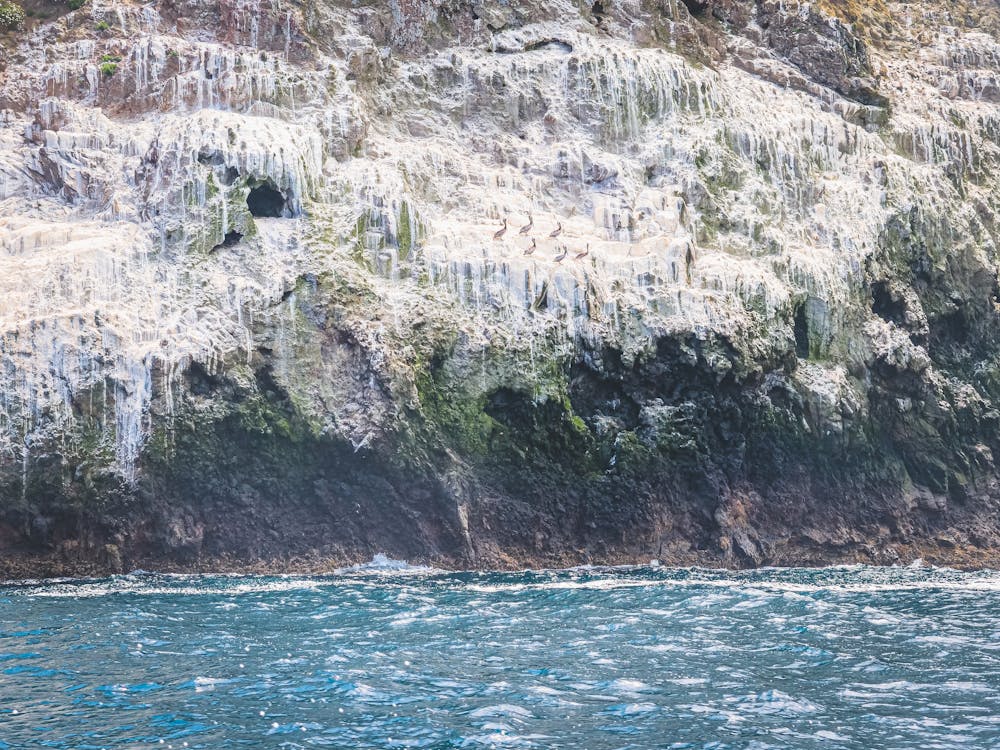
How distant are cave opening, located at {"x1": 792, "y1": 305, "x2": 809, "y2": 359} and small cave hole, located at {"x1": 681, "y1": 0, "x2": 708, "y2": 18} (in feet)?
44.5

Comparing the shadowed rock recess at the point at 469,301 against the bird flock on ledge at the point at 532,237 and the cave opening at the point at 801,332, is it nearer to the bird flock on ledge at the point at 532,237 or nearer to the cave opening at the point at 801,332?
the cave opening at the point at 801,332

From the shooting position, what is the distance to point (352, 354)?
1137 inches

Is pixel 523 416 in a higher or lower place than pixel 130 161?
lower

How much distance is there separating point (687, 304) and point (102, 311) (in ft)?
50.2

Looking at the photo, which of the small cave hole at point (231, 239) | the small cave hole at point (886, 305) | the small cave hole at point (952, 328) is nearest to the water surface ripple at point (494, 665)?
the small cave hole at point (231, 239)

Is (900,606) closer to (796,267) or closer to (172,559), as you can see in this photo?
(796,267)

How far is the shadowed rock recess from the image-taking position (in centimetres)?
2736

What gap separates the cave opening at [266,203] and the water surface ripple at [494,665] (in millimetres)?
10222

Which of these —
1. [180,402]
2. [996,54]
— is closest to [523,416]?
[180,402]

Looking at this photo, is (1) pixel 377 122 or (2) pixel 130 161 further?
(1) pixel 377 122

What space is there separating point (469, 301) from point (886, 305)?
13714mm

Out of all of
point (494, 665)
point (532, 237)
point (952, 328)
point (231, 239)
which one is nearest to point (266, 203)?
point (231, 239)

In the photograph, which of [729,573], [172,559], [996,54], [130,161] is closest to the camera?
[172,559]

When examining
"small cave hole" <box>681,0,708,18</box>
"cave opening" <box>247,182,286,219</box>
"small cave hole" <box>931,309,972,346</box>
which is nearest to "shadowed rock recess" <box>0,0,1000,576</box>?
"cave opening" <box>247,182,286,219</box>
